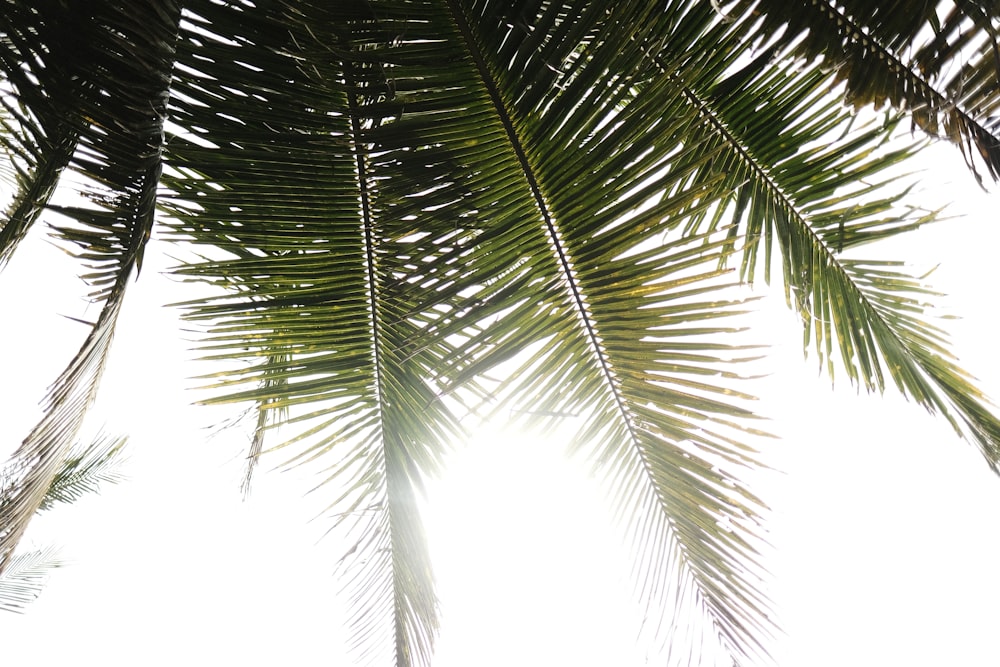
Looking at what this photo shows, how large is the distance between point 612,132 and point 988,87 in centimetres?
93

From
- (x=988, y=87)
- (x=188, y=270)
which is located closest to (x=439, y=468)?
(x=188, y=270)

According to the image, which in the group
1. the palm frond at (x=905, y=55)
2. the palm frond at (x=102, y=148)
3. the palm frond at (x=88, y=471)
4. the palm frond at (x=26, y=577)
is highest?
the palm frond at (x=905, y=55)

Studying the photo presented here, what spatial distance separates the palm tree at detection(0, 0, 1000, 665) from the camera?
3.96 feet

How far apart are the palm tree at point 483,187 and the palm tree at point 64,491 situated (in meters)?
4.30

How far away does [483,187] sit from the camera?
1.34 m

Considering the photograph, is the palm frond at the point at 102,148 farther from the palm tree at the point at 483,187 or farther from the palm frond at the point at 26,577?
the palm frond at the point at 26,577

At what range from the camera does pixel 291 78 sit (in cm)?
129

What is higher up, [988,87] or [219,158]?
[988,87]

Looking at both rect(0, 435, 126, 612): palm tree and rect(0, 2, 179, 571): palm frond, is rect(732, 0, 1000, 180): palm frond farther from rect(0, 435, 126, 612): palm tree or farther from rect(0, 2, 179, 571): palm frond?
rect(0, 435, 126, 612): palm tree

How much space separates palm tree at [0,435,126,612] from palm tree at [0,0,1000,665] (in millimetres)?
4299

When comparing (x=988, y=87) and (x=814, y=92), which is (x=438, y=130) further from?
(x=988, y=87)

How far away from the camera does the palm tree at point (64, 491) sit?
5387mm

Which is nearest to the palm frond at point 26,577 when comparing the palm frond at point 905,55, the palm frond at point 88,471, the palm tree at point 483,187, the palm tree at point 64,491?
the palm tree at point 64,491

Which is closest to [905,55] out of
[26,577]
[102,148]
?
[102,148]
